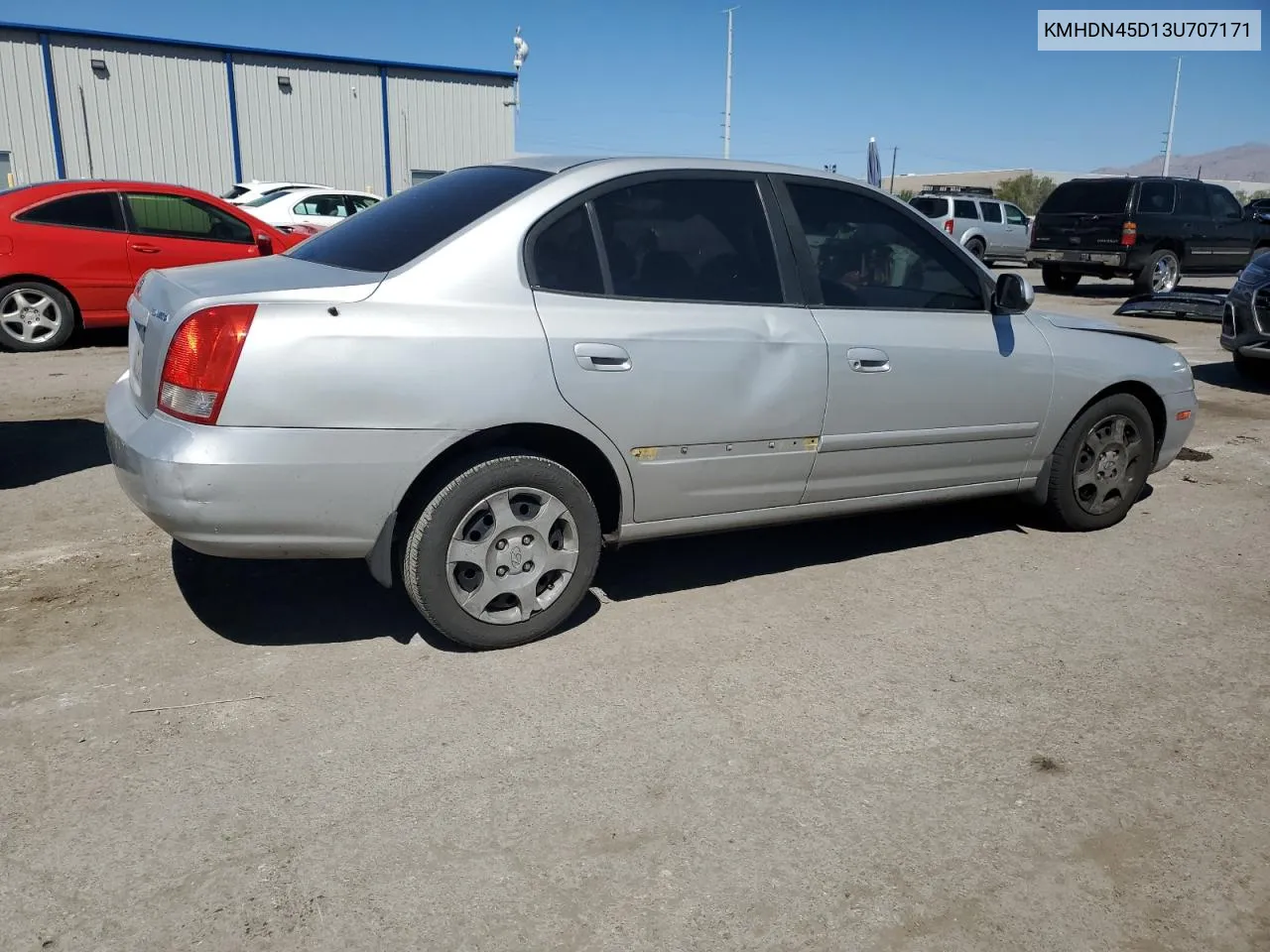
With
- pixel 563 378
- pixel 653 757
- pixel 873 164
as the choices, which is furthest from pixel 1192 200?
pixel 653 757

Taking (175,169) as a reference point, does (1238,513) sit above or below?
below

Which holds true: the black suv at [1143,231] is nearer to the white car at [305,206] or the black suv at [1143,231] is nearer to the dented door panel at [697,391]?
the white car at [305,206]

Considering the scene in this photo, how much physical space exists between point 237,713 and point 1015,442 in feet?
11.1

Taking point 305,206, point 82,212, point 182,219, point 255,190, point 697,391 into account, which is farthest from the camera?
point 255,190

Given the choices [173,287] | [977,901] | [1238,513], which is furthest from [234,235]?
[977,901]

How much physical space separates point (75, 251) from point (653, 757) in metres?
8.73

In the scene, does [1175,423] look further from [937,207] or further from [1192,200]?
[937,207]

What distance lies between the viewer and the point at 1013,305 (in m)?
4.52

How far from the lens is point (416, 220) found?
380 centimetres

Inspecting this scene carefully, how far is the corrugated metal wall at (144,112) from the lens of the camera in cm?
2434

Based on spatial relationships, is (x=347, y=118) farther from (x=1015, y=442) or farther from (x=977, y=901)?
(x=977, y=901)

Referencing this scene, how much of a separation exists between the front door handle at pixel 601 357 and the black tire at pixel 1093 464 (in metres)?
2.40

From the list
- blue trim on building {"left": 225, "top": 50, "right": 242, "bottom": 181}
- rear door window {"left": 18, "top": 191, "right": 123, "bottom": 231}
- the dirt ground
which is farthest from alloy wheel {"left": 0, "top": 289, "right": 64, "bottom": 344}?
blue trim on building {"left": 225, "top": 50, "right": 242, "bottom": 181}

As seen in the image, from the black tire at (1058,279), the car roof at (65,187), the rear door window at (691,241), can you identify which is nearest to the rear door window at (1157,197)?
the black tire at (1058,279)
